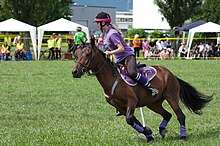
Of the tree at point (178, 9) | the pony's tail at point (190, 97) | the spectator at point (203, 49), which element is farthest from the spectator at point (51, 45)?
the pony's tail at point (190, 97)

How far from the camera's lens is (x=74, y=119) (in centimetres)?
1111

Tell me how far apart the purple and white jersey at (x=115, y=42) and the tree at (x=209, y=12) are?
44.0 m

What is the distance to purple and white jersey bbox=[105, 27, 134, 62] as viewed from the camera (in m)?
8.28

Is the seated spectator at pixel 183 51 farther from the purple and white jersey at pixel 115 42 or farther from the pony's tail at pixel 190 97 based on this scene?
the purple and white jersey at pixel 115 42

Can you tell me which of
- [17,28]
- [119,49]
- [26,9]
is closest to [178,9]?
[26,9]

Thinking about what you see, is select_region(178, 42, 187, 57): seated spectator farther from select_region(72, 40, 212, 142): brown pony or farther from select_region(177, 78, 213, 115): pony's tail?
select_region(72, 40, 212, 142): brown pony

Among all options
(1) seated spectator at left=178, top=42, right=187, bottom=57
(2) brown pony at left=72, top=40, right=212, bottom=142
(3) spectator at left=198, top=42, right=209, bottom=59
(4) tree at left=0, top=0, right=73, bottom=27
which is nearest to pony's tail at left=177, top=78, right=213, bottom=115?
(2) brown pony at left=72, top=40, right=212, bottom=142

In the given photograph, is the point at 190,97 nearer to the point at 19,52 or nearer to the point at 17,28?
the point at 19,52

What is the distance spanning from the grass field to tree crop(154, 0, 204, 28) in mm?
31125

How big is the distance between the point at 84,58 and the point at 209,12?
156 ft

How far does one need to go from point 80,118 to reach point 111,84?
3.10 metres

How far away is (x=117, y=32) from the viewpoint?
835cm

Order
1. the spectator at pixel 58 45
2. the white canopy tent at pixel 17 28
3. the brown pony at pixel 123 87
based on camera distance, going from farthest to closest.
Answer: the spectator at pixel 58 45 → the white canopy tent at pixel 17 28 → the brown pony at pixel 123 87

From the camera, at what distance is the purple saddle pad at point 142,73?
8.41 meters
